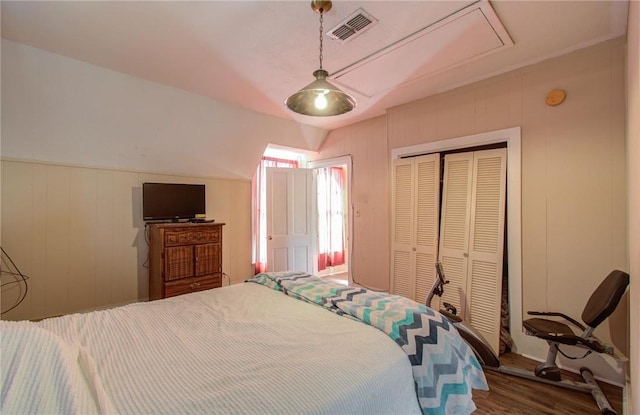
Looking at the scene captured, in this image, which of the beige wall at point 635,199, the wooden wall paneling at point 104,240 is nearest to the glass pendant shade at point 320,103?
the beige wall at point 635,199

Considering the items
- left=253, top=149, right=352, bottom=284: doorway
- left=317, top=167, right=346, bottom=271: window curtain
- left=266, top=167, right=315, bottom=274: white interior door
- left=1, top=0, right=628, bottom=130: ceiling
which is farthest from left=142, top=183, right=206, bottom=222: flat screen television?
left=317, top=167, right=346, bottom=271: window curtain

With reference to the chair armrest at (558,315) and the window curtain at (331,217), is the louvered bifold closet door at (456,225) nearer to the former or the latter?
the chair armrest at (558,315)

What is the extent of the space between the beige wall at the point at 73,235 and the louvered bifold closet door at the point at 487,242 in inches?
138

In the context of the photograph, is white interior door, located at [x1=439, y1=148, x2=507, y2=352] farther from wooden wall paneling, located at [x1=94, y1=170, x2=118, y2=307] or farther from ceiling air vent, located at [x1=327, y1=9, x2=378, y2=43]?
wooden wall paneling, located at [x1=94, y1=170, x2=118, y2=307]

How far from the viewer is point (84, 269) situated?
3080 mm

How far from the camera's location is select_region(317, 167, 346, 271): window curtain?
6.00 meters

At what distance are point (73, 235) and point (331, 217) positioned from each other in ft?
13.8

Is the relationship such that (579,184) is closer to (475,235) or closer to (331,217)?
(475,235)

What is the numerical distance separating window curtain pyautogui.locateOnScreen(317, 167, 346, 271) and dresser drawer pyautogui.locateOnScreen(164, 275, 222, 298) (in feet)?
8.82

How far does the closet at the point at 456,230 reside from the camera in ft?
9.20

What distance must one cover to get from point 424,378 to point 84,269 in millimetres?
3454

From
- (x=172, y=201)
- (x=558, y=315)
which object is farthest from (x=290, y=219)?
(x=558, y=315)

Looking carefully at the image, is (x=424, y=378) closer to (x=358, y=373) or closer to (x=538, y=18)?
(x=358, y=373)

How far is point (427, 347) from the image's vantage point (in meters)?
1.38
